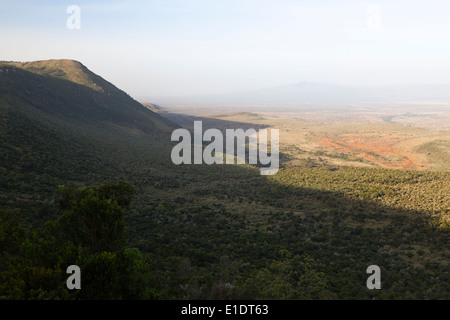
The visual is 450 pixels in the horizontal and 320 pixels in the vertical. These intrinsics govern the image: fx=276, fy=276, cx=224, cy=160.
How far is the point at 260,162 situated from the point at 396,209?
31111 mm

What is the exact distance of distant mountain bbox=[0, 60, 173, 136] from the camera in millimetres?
46688

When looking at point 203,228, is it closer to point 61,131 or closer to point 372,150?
point 61,131

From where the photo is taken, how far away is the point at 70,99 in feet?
193

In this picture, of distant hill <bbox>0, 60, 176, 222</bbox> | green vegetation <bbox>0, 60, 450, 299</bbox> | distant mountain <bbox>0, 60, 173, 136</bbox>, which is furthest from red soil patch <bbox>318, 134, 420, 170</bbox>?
distant mountain <bbox>0, 60, 173, 136</bbox>

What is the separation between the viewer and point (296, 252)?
1614 cm

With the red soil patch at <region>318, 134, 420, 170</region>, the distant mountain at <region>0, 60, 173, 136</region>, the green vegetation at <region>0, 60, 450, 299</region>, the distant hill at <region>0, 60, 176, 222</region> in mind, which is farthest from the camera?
the red soil patch at <region>318, 134, 420, 170</region>

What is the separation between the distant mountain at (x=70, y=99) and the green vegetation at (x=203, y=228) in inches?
391

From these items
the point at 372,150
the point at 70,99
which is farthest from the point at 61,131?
the point at 372,150

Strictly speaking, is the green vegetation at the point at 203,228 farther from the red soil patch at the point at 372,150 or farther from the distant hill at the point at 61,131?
the red soil patch at the point at 372,150

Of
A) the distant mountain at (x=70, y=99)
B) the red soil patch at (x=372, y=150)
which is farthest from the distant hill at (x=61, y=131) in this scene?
the red soil patch at (x=372, y=150)

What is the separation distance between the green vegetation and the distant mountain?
9.93 metres

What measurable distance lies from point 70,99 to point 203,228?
2104 inches

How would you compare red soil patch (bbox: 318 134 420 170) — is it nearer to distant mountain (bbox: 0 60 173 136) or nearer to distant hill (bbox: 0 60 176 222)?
distant hill (bbox: 0 60 176 222)
